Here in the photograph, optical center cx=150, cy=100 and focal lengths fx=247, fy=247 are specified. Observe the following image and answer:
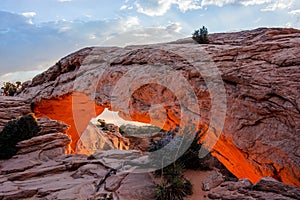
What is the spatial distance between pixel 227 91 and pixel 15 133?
11335mm

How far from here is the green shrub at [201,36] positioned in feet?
43.7

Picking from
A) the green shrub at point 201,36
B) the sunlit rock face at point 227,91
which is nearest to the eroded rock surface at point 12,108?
the sunlit rock face at point 227,91

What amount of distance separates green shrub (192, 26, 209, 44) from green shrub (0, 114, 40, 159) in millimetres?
10383

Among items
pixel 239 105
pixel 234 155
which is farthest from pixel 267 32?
pixel 234 155

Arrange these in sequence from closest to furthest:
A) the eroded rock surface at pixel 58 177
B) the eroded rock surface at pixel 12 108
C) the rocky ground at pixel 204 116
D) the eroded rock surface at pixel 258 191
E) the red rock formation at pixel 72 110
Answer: the eroded rock surface at pixel 258 191
the rocky ground at pixel 204 116
the eroded rock surface at pixel 58 177
the eroded rock surface at pixel 12 108
the red rock formation at pixel 72 110

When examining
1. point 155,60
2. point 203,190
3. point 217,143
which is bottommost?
point 203,190

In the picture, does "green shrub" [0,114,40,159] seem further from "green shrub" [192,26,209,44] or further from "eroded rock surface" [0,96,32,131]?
"green shrub" [192,26,209,44]

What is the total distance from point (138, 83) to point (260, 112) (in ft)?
18.2

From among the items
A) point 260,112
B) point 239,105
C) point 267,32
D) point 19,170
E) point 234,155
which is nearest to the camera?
point 260,112

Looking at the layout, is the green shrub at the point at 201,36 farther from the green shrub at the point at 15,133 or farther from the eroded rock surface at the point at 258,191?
the green shrub at the point at 15,133

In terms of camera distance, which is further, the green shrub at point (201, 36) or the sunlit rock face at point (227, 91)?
the green shrub at point (201, 36)

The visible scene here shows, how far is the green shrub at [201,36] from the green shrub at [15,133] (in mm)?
10383

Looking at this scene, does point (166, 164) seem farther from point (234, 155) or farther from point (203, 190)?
point (234, 155)

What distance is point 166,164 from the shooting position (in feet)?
27.2
